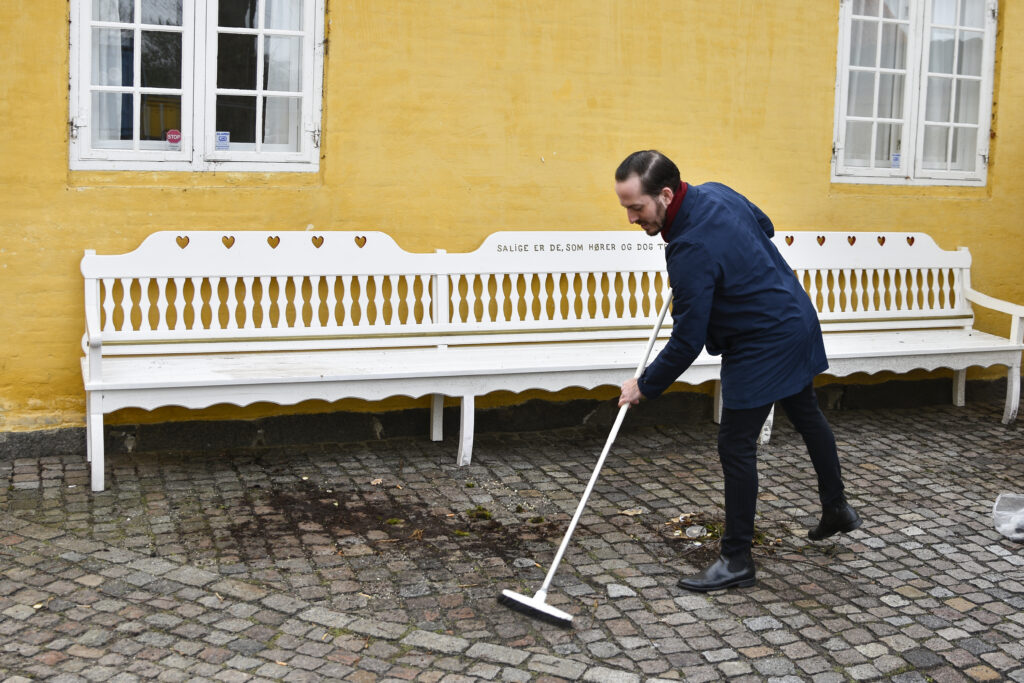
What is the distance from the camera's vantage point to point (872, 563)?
566 cm

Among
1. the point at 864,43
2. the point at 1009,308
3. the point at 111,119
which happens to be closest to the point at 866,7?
the point at 864,43

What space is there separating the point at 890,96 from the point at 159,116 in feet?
17.2

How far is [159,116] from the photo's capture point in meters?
7.22

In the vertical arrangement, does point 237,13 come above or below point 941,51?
below

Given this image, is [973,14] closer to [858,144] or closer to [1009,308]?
[858,144]

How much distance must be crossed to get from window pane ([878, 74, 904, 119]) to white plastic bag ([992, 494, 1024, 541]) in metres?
3.57

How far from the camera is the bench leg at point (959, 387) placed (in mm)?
9102

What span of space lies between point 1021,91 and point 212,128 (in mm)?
5980

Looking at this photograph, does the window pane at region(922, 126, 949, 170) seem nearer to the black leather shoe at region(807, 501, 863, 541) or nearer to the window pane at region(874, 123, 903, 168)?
the window pane at region(874, 123, 903, 168)

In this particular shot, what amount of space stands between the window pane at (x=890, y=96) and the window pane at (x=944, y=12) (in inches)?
20.2

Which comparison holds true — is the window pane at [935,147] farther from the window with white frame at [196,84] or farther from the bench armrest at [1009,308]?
the window with white frame at [196,84]

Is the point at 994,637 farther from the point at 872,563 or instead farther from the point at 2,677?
the point at 2,677

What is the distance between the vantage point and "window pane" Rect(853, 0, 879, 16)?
346 inches

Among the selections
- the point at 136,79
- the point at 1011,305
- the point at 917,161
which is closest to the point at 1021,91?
the point at 917,161
